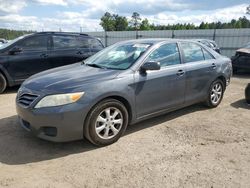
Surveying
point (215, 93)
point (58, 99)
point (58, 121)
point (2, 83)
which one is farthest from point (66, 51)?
point (58, 121)

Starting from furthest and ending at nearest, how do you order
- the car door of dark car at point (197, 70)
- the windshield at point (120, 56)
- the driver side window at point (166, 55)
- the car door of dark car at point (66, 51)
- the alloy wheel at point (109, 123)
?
the car door of dark car at point (66, 51), the car door of dark car at point (197, 70), the driver side window at point (166, 55), the windshield at point (120, 56), the alloy wheel at point (109, 123)

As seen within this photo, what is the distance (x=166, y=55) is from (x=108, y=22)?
49915 mm

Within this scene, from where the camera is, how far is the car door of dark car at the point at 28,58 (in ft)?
23.9

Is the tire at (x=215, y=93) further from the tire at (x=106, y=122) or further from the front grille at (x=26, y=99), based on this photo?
the front grille at (x=26, y=99)

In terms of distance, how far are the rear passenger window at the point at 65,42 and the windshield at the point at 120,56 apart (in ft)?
11.4

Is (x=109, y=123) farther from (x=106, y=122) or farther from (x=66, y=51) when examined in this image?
(x=66, y=51)

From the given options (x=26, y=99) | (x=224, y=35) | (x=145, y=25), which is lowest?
(x=26, y=99)

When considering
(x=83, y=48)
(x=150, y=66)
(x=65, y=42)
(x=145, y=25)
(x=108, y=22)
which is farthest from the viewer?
(x=145, y=25)

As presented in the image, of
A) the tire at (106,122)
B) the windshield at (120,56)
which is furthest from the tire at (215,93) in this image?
the tire at (106,122)

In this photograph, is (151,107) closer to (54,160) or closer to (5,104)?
(54,160)

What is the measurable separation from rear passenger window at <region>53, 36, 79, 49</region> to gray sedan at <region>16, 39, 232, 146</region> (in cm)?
349

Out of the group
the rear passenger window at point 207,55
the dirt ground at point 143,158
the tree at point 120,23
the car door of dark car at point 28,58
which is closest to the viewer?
the dirt ground at point 143,158

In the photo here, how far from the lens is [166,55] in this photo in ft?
15.4

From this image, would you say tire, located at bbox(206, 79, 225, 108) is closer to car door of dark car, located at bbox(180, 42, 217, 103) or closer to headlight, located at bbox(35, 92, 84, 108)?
car door of dark car, located at bbox(180, 42, 217, 103)
